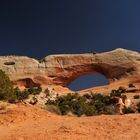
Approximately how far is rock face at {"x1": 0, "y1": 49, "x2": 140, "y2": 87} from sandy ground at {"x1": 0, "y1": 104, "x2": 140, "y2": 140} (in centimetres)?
3566

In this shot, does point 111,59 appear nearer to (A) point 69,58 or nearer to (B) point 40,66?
(A) point 69,58

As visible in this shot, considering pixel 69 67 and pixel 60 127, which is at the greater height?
pixel 69 67

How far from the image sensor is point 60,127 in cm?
1405

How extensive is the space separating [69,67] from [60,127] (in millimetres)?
39197

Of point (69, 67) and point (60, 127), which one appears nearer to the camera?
point (60, 127)

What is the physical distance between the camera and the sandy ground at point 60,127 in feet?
42.8

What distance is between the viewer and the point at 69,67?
174ft

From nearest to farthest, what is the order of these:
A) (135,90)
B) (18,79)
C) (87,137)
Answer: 1. (87,137)
2. (135,90)
3. (18,79)

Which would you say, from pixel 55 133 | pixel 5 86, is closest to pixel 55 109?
pixel 5 86

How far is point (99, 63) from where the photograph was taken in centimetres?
5288

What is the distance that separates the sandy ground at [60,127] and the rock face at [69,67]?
3566cm

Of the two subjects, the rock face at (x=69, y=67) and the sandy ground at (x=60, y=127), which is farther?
the rock face at (x=69, y=67)

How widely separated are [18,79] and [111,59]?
11.9 meters

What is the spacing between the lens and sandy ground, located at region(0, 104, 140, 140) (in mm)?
13039
